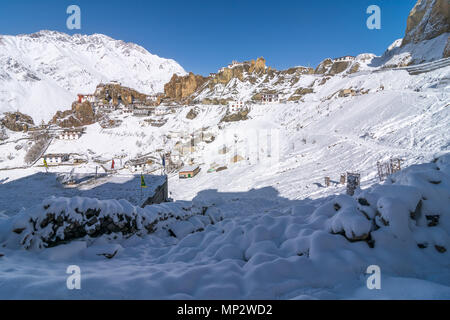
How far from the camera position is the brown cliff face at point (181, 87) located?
398ft

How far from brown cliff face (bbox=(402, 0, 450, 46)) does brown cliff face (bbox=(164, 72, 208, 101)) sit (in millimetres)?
97601

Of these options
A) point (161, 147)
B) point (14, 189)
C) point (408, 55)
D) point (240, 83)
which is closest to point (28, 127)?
point (161, 147)

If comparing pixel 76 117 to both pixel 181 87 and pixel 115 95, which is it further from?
pixel 181 87

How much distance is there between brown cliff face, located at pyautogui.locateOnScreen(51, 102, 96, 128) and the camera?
92.8 m

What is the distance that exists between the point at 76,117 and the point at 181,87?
56.5 meters

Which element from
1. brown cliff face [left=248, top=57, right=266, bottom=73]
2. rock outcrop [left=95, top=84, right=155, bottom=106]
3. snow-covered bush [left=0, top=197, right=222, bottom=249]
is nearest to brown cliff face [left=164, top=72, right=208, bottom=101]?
rock outcrop [left=95, top=84, right=155, bottom=106]

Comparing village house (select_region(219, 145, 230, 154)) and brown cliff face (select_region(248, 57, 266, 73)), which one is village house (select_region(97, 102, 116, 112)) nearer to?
brown cliff face (select_region(248, 57, 266, 73))

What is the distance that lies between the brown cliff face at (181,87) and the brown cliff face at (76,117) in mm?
42060

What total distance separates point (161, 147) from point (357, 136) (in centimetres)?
4838

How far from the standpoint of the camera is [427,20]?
196ft

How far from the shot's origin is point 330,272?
9.66ft

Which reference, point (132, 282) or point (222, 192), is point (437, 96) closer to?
point (222, 192)

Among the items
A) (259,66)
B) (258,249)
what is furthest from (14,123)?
(258,249)

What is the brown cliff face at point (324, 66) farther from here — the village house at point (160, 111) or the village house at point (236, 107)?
the village house at point (160, 111)
